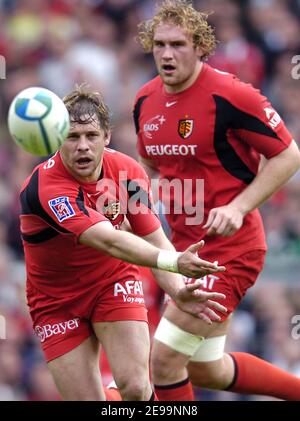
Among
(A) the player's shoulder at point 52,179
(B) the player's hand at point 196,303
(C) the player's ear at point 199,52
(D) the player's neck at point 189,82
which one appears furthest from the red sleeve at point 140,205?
(C) the player's ear at point 199,52

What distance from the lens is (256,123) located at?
7.30 m

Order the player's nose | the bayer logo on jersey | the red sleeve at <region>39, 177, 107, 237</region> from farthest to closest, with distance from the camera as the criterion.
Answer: the player's nose → the red sleeve at <region>39, 177, 107, 237</region> → the bayer logo on jersey

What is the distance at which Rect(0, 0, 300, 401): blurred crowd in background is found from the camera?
1016 cm

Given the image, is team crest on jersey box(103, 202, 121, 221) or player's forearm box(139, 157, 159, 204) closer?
team crest on jersey box(103, 202, 121, 221)

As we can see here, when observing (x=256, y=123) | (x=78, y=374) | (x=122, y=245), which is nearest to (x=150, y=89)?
(x=256, y=123)

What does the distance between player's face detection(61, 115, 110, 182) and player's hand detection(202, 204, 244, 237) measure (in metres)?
0.82

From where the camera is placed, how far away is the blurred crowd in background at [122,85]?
33.3 ft

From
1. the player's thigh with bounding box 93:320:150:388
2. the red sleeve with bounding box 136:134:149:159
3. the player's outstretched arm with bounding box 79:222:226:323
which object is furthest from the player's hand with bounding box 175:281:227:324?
the red sleeve with bounding box 136:134:149:159

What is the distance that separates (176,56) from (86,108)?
0.91m

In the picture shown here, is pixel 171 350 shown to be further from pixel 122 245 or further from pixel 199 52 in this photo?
pixel 199 52

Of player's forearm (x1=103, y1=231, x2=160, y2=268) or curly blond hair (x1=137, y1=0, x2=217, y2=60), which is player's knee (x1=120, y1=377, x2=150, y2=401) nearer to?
player's forearm (x1=103, y1=231, x2=160, y2=268)

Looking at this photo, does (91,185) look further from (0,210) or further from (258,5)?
(258,5)

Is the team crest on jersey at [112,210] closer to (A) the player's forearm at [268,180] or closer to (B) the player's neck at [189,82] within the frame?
(A) the player's forearm at [268,180]
